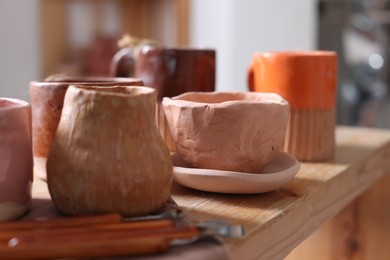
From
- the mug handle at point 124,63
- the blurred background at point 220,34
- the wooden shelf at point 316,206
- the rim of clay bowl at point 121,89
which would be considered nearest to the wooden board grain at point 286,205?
the wooden shelf at point 316,206

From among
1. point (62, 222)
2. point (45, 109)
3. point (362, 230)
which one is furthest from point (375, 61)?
point (62, 222)

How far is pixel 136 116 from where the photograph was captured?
0.42 m

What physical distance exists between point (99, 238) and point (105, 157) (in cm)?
7

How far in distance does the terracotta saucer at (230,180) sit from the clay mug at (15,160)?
143 millimetres

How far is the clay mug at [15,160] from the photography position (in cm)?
41

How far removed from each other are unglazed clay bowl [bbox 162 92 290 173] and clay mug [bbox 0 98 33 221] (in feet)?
0.46

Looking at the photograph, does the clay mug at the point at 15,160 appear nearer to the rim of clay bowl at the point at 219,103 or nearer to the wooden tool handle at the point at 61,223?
the wooden tool handle at the point at 61,223

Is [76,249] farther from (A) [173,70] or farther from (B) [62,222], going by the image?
(A) [173,70]

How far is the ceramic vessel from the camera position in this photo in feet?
1.33

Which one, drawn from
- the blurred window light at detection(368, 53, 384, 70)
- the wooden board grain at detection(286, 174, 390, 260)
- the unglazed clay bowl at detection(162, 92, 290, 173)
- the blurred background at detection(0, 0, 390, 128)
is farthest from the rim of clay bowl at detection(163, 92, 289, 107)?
the blurred window light at detection(368, 53, 384, 70)

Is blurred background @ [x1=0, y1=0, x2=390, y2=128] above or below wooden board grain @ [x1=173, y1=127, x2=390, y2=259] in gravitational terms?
above

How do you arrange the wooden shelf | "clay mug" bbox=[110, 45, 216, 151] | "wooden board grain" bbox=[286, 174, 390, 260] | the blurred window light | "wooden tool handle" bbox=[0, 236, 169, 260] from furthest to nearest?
1. the blurred window light
2. "wooden board grain" bbox=[286, 174, 390, 260]
3. "clay mug" bbox=[110, 45, 216, 151]
4. the wooden shelf
5. "wooden tool handle" bbox=[0, 236, 169, 260]

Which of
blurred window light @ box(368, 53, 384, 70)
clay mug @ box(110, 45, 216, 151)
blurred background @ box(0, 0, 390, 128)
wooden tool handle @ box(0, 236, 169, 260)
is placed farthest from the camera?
blurred window light @ box(368, 53, 384, 70)

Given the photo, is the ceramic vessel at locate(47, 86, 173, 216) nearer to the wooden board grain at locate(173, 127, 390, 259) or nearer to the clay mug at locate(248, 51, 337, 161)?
the wooden board grain at locate(173, 127, 390, 259)
